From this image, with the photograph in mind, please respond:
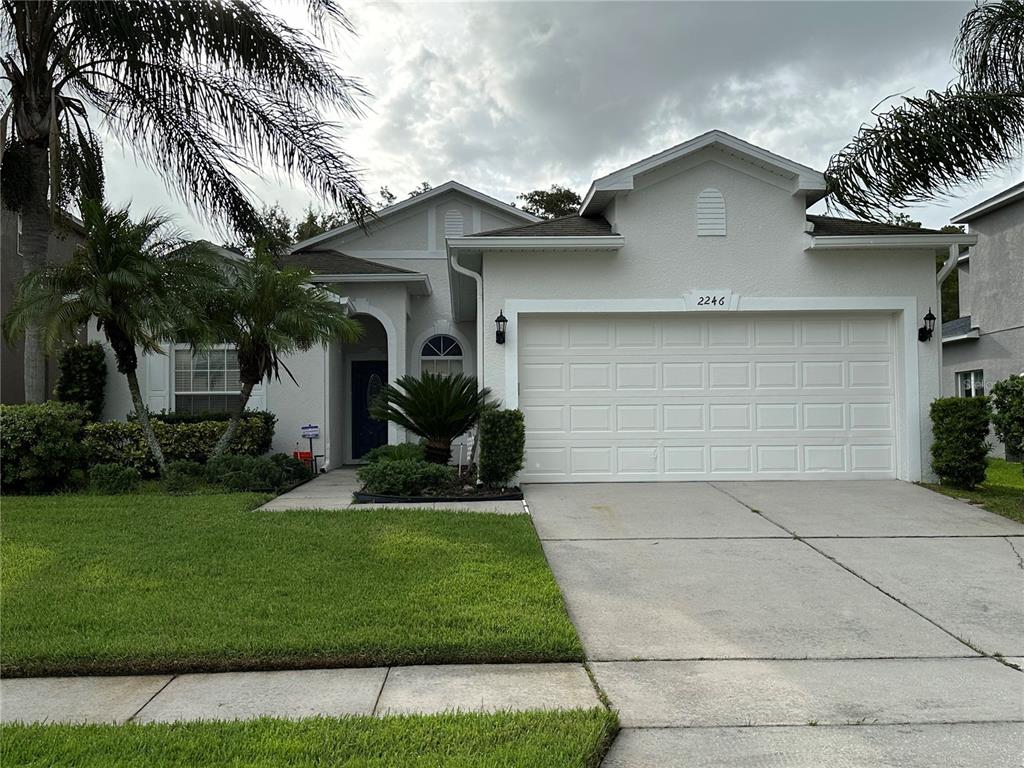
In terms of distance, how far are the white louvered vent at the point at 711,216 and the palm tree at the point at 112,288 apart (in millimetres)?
7144

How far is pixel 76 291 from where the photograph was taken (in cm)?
1033

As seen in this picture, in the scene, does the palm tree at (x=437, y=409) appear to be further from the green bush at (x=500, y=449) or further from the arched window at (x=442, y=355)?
the arched window at (x=442, y=355)

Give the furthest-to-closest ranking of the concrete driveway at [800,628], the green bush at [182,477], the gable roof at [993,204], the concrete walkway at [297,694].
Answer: the gable roof at [993,204], the green bush at [182,477], the concrete walkway at [297,694], the concrete driveway at [800,628]

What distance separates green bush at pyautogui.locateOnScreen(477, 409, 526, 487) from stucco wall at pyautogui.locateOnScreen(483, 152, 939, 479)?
176 cm

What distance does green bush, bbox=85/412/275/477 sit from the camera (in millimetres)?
11734

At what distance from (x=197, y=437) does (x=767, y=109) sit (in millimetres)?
10626

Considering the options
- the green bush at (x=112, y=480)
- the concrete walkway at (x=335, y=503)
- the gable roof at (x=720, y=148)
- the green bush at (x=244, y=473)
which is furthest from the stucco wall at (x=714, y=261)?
the green bush at (x=112, y=480)

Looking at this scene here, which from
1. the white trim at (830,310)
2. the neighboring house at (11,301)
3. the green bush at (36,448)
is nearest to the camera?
the green bush at (36,448)

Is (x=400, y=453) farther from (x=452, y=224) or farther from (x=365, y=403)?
(x=452, y=224)

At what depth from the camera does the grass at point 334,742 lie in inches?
125

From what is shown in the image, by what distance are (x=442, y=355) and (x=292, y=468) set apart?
524 centimetres

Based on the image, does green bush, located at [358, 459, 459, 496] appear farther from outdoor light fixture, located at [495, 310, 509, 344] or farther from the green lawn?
outdoor light fixture, located at [495, 310, 509, 344]

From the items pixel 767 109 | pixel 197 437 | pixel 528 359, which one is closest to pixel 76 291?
pixel 197 437

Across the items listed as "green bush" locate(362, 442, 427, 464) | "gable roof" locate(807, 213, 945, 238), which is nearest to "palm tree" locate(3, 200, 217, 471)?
"green bush" locate(362, 442, 427, 464)
